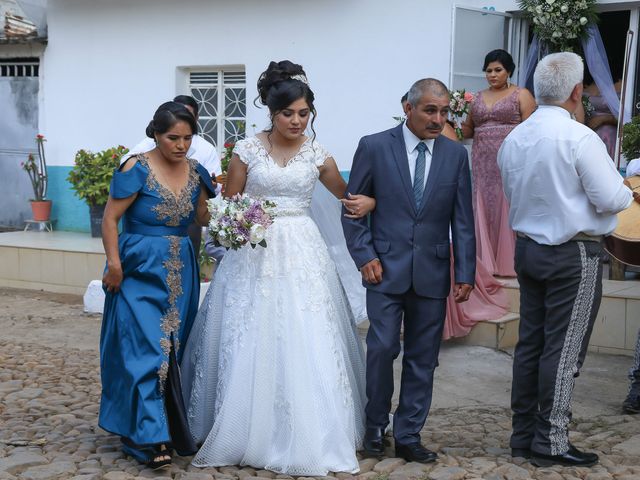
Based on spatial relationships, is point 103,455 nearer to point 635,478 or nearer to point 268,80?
point 268,80

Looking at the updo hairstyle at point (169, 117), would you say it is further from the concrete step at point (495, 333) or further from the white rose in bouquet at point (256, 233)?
the concrete step at point (495, 333)

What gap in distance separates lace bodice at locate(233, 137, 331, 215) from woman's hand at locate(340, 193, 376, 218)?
1.15 ft

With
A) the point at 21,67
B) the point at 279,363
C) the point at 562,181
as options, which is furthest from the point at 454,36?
the point at 21,67

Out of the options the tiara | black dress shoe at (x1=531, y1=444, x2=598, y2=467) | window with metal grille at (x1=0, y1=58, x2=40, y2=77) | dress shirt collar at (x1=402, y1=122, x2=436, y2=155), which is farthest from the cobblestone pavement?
window with metal grille at (x1=0, y1=58, x2=40, y2=77)

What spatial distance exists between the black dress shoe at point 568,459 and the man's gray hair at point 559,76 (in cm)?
171

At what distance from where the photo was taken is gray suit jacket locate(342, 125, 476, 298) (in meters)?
4.88

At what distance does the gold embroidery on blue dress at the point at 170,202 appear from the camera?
5.04m

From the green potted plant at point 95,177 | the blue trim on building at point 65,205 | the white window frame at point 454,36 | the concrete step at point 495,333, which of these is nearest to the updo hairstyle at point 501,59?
the white window frame at point 454,36

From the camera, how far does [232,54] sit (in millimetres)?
11281

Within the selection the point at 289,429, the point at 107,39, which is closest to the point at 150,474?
the point at 289,429

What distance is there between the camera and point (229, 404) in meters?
4.88

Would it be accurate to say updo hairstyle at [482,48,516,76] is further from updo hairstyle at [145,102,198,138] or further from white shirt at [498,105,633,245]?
updo hairstyle at [145,102,198,138]

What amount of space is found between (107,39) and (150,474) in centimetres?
854

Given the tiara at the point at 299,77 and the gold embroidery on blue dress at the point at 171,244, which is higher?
the tiara at the point at 299,77
